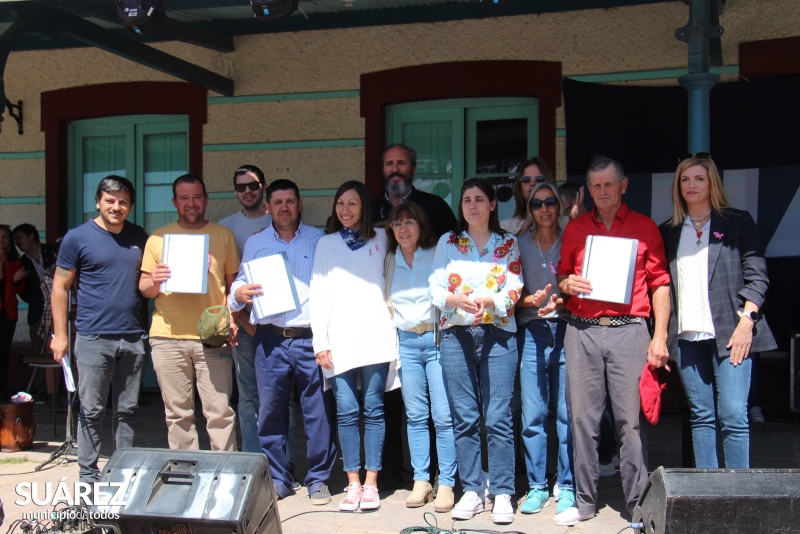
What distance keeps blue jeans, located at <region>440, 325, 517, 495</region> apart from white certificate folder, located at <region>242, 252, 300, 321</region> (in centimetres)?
95

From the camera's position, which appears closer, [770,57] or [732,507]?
[732,507]

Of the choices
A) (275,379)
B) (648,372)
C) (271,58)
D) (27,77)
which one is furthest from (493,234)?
(27,77)

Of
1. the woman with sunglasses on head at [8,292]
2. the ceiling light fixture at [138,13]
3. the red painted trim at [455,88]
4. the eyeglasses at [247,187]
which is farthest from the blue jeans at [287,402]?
the woman with sunglasses on head at [8,292]

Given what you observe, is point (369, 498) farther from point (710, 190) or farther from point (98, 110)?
point (98, 110)

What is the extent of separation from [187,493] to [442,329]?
1.65 metres

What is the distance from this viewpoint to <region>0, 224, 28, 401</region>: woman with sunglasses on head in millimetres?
8164

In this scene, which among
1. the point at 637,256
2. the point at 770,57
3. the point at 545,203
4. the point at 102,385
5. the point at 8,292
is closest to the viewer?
the point at 637,256

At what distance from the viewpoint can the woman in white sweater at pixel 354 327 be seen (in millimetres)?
4949

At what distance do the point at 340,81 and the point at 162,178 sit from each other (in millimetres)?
2004

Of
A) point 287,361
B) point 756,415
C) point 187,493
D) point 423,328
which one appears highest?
point 423,328

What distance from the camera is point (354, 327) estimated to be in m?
4.95

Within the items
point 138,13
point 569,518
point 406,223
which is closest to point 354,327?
point 406,223

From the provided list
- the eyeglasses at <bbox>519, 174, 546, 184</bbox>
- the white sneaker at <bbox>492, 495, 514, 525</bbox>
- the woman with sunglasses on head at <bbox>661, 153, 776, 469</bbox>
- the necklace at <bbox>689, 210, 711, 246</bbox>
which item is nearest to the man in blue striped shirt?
the white sneaker at <bbox>492, 495, 514, 525</bbox>

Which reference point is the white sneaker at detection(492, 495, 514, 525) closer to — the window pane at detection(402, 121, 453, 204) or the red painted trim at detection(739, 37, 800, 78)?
the window pane at detection(402, 121, 453, 204)
